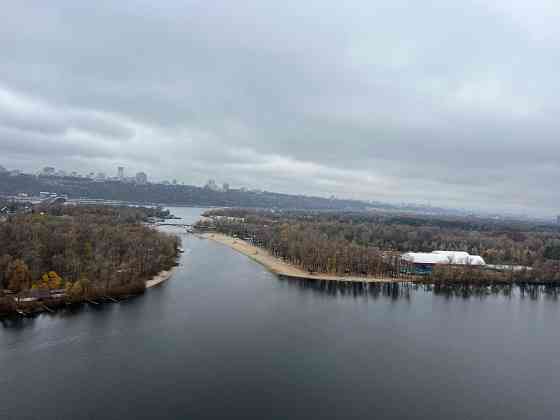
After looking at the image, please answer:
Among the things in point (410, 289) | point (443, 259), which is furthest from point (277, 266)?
point (443, 259)

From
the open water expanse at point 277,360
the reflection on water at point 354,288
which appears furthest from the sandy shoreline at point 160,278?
the reflection on water at point 354,288

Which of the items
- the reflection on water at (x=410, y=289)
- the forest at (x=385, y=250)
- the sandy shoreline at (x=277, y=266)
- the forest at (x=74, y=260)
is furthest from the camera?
the forest at (x=385, y=250)

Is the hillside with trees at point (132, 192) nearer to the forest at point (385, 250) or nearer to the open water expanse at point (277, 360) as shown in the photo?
the forest at point (385, 250)

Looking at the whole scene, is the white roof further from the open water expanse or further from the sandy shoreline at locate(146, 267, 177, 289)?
the sandy shoreline at locate(146, 267, 177, 289)

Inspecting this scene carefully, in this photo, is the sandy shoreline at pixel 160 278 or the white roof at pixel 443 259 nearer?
the sandy shoreline at pixel 160 278

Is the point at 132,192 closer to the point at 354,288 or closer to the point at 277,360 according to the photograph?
the point at 354,288
